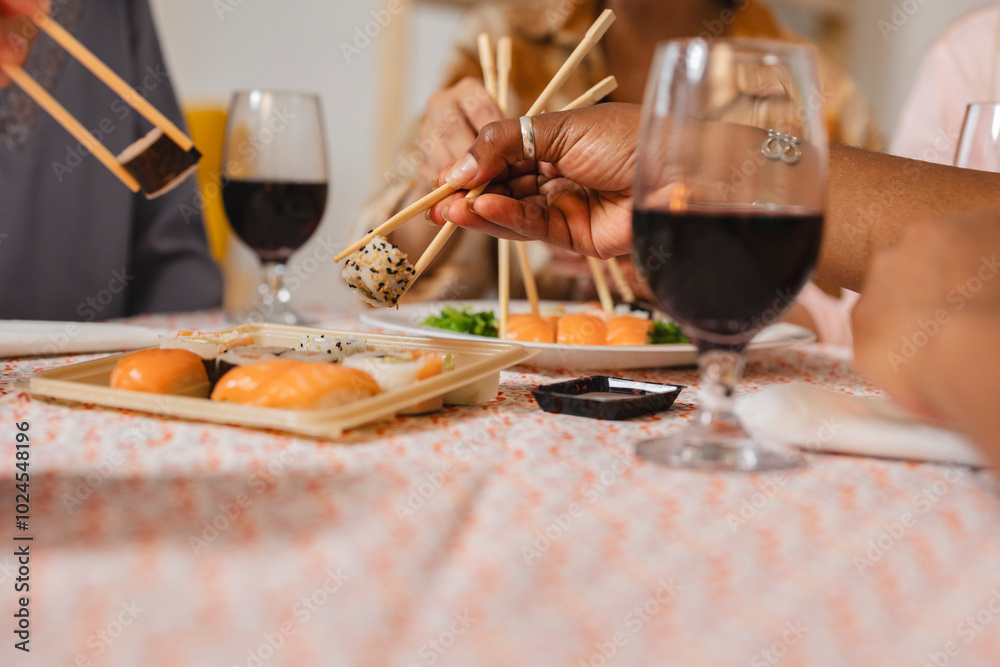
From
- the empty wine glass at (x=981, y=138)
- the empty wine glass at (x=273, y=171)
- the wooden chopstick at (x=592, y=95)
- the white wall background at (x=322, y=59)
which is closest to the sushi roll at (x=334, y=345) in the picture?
the wooden chopstick at (x=592, y=95)

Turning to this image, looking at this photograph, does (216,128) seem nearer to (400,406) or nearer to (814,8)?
(400,406)

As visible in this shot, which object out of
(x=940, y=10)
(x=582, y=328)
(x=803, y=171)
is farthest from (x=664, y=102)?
(x=940, y=10)

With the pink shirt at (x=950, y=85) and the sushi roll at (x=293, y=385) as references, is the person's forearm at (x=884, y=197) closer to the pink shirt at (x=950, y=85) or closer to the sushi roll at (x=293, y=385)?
the sushi roll at (x=293, y=385)

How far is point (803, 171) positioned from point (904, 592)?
264 millimetres

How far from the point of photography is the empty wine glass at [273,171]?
1.35 m

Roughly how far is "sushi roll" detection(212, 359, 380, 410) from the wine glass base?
0.69 ft

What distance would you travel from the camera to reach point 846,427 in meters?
0.62

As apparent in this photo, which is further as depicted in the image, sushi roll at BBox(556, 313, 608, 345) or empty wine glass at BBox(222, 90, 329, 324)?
empty wine glass at BBox(222, 90, 329, 324)

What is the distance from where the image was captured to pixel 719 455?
1.92 ft

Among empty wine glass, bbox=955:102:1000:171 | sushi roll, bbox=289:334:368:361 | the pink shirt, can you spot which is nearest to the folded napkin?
sushi roll, bbox=289:334:368:361

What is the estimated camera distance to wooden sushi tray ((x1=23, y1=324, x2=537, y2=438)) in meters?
0.56

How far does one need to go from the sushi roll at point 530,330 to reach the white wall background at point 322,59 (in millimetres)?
3481

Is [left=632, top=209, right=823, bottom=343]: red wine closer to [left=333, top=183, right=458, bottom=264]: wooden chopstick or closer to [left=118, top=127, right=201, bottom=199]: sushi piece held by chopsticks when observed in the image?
[left=333, top=183, right=458, bottom=264]: wooden chopstick

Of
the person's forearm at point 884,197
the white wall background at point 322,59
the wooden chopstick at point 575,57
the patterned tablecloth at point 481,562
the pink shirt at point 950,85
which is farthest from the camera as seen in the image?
the white wall background at point 322,59
